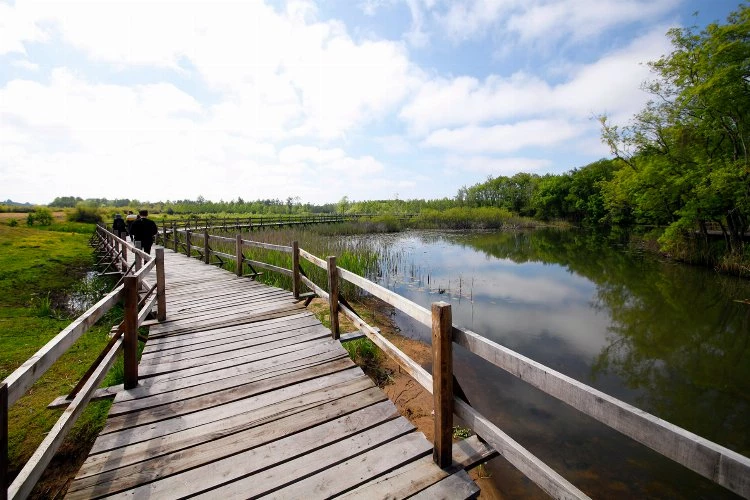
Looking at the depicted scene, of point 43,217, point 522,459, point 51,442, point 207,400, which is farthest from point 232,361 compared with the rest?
point 43,217

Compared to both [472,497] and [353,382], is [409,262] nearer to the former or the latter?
[353,382]

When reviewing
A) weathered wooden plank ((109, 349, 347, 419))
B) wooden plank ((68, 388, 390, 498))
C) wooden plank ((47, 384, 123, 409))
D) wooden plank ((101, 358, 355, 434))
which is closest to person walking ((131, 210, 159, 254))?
wooden plank ((47, 384, 123, 409))

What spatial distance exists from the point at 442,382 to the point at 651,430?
1.21m

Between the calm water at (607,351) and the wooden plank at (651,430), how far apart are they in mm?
2653

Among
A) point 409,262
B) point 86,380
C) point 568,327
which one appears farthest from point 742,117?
point 86,380

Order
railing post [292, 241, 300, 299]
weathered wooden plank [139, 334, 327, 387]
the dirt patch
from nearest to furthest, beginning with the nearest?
weathered wooden plank [139, 334, 327, 387], the dirt patch, railing post [292, 241, 300, 299]

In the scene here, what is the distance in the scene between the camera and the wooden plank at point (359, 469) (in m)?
2.18

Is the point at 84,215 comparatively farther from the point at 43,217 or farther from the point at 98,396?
the point at 98,396

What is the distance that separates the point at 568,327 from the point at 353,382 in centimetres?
742

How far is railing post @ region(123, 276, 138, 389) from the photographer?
3.45 meters

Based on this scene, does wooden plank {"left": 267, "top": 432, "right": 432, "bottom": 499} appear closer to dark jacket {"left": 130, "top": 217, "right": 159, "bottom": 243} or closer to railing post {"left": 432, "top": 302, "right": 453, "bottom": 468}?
railing post {"left": 432, "top": 302, "right": 453, "bottom": 468}

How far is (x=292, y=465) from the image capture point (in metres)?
2.41

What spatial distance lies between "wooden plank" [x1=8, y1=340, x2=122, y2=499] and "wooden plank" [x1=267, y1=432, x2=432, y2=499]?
1250mm

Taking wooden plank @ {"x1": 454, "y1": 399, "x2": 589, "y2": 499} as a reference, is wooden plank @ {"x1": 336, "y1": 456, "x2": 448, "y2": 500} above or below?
below
